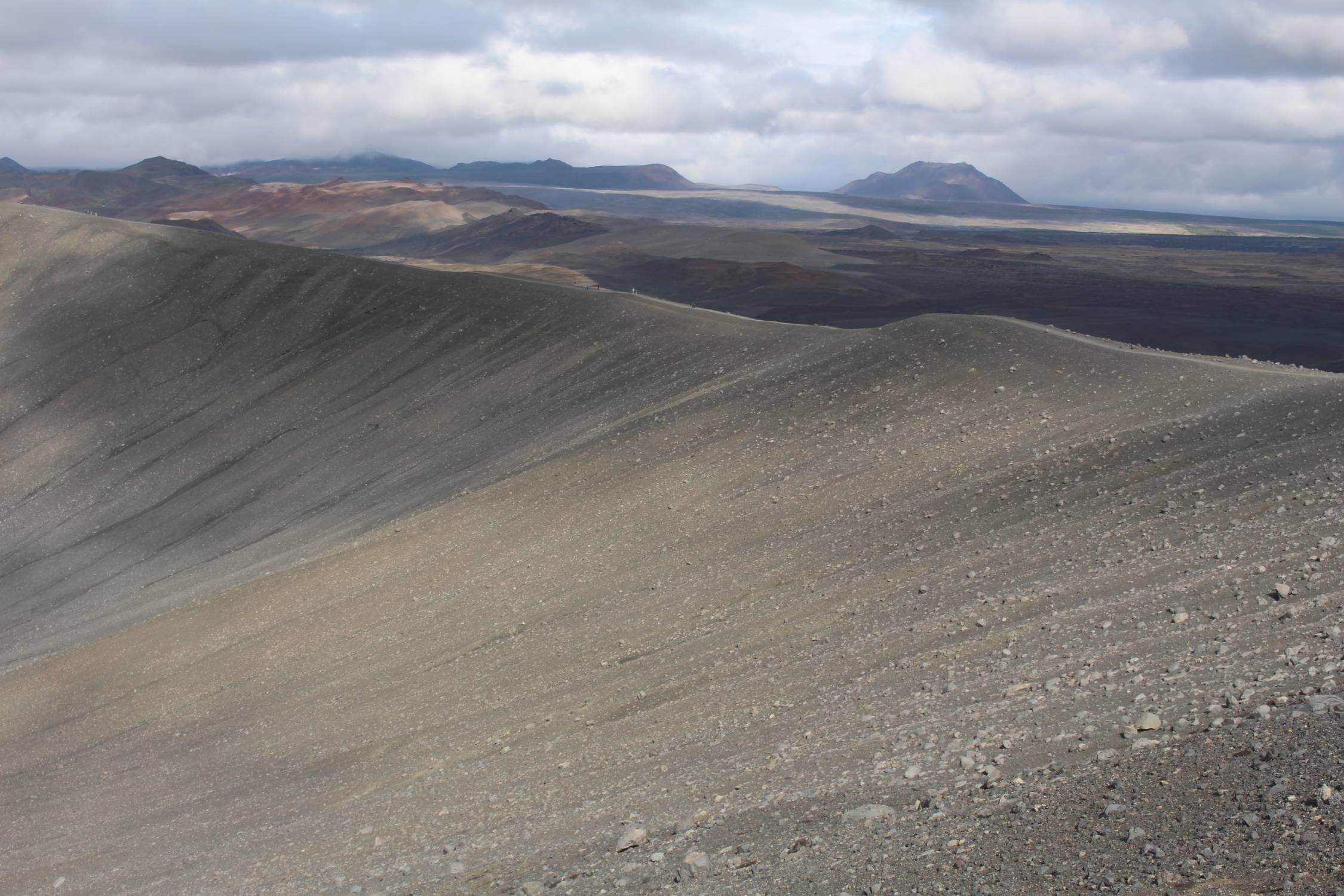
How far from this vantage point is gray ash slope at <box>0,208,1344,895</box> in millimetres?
8953

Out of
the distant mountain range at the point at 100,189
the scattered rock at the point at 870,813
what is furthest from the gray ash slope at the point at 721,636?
the distant mountain range at the point at 100,189

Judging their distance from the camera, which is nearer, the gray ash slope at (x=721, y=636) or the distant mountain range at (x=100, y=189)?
the gray ash slope at (x=721, y=636)

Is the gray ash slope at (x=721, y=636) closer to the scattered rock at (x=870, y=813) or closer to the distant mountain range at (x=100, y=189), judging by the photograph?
the scattered rock at (x=870, y=813)

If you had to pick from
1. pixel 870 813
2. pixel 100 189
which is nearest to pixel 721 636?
pixel 870 813

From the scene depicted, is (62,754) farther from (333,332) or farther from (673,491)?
(333,332)

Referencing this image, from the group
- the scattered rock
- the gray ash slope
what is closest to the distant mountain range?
the gray ash slope

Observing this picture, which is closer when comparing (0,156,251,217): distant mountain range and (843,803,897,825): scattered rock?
(843,803,897,825): scattered rock

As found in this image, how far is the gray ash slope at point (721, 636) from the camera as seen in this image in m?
8.95

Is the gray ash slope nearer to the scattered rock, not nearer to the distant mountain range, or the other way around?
the scattered rock

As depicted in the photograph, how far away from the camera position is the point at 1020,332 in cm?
2430

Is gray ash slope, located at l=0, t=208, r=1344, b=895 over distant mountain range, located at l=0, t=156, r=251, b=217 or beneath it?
beneath

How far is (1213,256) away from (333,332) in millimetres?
118082

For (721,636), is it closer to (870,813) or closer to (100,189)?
→ (870,813)

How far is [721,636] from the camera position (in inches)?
614
